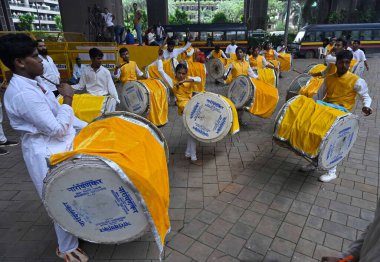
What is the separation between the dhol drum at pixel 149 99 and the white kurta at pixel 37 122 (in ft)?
10.8

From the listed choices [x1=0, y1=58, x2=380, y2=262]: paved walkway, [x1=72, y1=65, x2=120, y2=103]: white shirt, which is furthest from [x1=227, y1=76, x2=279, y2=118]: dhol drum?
[x1=72, y1=65, x2=120, y2=103]: white shirt

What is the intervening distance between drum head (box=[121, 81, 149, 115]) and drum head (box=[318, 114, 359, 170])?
3660mm

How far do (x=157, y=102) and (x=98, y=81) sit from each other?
1321mm

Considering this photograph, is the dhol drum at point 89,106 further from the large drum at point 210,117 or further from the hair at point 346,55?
the hair at point 346,55

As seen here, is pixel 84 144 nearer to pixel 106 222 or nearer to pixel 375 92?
pixel 106 222

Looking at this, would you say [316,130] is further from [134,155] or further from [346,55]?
[134,155]

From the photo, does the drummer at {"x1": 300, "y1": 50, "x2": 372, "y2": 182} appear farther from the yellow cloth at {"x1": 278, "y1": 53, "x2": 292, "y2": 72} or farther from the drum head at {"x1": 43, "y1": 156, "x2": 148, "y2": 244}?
the yellow cloth at {"x1": 278, "y1": 53, "x2": 292, "y2": 72}

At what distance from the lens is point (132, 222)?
2.22 m

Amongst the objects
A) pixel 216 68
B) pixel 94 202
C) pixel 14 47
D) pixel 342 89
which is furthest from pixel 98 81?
pixel 216 68

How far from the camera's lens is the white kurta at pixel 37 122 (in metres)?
2.17

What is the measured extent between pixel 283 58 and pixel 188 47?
472 centimetres

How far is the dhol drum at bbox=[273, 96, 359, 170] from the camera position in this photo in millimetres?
3506

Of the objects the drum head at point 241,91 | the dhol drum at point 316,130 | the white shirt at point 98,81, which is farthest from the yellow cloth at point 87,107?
the drum head at point 241,91

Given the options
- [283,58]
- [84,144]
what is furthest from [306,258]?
[283,58]
